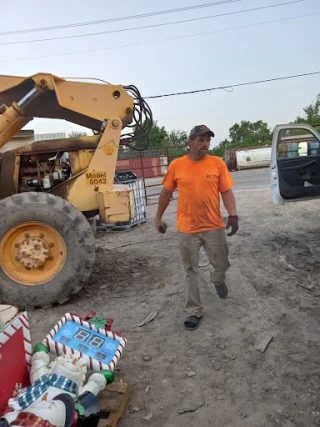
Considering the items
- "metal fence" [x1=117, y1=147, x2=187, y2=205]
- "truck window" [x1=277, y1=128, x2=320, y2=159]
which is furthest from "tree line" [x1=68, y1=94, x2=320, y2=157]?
"truck window" [x1=277, y1=128, x2=320, y2=159]

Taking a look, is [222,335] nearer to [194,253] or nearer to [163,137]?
[194,253]

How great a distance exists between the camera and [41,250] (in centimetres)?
454

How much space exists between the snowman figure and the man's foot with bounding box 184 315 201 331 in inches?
46.9

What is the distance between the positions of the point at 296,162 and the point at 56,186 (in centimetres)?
396

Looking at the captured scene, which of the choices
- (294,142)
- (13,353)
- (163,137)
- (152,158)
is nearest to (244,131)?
(163,137)

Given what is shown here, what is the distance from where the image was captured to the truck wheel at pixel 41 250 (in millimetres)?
4461

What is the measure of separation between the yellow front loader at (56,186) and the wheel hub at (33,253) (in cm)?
1

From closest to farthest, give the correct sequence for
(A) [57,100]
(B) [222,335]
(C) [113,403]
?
(C) [113,403] → (B) [222,335] → (A) [57,100]

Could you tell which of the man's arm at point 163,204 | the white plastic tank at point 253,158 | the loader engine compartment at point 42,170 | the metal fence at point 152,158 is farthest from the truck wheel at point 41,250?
the white plastic tank at point 253,158

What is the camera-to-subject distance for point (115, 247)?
7418 millimetres

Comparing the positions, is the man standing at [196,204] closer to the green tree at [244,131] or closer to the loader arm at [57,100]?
the loader arm at [57,100]

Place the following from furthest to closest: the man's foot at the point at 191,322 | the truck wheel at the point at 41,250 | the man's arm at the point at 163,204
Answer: the truck wheel at the point at 41,250, the man's arm at the point at 163,204, the man's foot at the point at 191,322

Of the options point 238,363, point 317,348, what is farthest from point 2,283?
point 317,348

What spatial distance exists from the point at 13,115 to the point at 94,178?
1.25 metres
